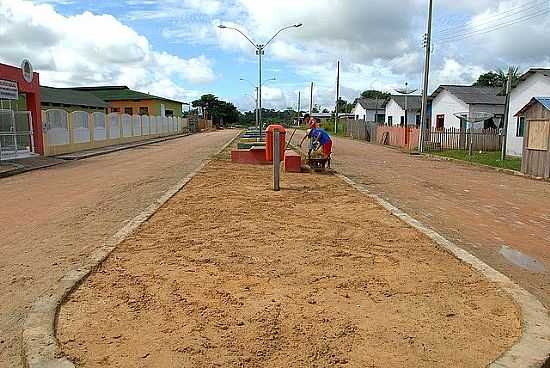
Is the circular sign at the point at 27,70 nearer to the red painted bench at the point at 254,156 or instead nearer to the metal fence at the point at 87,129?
the metal fence at the point at 87,129

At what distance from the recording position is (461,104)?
35125 mm

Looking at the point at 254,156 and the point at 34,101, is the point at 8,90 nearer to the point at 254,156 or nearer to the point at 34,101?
the point at 34,101

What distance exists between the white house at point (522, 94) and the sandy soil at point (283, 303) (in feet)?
66.2

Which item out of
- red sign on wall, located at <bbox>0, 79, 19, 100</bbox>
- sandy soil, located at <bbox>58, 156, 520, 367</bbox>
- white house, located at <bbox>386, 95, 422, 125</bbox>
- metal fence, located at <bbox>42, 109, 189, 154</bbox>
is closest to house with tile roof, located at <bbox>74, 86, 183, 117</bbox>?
metal fence, located at <bbox>42, 109, 189, 154</bbox>

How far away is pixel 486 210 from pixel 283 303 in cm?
678

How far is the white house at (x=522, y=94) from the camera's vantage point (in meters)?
24.2

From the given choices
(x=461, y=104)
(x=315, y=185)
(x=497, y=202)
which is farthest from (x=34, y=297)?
(x=461, y=104)

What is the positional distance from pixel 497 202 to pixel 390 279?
6.89 metres

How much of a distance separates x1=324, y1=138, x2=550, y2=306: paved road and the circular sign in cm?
1380

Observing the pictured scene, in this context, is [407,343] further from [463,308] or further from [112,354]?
[112,354]

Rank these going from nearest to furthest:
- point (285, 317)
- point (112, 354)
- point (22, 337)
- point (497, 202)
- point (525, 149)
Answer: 1. point (112, 354)
2. point (22, 337)
3. point (285, 317)
4. point (497, 202)
5. point (525, 149)

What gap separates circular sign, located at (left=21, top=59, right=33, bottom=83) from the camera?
21688 mm

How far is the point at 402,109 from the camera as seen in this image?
50250mm

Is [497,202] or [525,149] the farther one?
[525,149]
